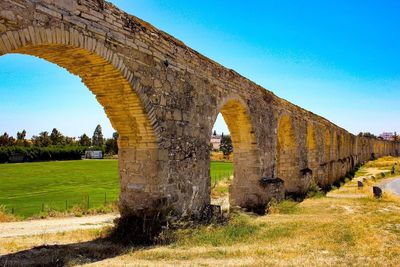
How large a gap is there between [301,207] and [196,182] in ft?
17.3

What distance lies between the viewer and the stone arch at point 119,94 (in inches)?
194

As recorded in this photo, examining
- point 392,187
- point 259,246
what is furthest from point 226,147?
point 259,246

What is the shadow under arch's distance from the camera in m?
10.8

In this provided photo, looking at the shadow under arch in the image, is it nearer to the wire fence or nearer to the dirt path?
the dirt path

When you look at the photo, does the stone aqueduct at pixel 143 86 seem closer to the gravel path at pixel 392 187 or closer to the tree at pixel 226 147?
the gravel path at pixel 392 187

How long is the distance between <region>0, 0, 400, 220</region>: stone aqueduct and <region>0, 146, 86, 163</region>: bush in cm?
5600

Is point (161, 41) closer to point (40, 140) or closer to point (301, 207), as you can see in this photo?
point (301, 207)

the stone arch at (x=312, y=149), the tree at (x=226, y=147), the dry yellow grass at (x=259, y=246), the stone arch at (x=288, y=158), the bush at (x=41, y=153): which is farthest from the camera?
the tree at (x=226, y=147)

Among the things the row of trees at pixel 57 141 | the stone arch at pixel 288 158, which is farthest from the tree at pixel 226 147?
the stone arch at pixel 288 158

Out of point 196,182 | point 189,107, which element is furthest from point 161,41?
point 196,182

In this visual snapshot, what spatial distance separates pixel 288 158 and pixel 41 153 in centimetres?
5574

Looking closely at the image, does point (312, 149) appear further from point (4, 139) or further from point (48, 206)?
point (4, 139)

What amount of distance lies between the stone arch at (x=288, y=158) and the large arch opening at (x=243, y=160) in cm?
409

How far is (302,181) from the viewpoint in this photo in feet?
49.4
